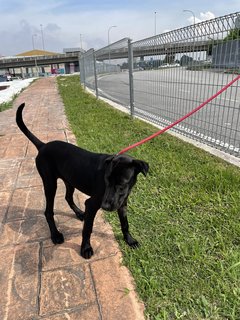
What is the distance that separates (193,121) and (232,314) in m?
3.96

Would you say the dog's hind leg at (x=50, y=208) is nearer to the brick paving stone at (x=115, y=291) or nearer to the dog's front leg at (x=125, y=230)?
the brick paving stone at (x=115, y=291)

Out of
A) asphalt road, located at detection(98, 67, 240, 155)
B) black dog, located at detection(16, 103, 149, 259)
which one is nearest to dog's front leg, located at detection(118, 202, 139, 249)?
black dog, located at detection(16, 103, 149, 259)

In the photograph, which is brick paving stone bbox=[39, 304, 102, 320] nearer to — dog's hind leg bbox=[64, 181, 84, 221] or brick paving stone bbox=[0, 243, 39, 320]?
brick paving stone bbox=[0, 243, 39, 320]

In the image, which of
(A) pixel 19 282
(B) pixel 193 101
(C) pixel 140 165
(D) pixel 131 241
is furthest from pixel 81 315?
(B) pixel 193 101

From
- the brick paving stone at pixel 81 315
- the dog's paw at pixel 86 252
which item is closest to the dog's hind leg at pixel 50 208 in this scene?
the dog's paw at pixel 86 252

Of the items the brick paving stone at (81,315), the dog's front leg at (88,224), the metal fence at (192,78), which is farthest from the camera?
the metal fence at (192,78)

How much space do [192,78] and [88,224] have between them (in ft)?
10.7

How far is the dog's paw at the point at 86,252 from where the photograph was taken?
2.39m

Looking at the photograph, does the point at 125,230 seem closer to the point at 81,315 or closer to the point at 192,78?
the point at 81,315

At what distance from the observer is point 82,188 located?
2.37m

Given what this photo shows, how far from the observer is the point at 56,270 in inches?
89.7

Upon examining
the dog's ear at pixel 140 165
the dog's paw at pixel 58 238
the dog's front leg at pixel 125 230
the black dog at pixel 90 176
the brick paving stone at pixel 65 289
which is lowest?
the brick paving stone at pixel 65 289

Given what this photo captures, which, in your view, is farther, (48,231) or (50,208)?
(48,231)

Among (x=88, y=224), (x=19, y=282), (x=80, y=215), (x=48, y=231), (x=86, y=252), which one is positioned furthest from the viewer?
(x=80, y=215)
